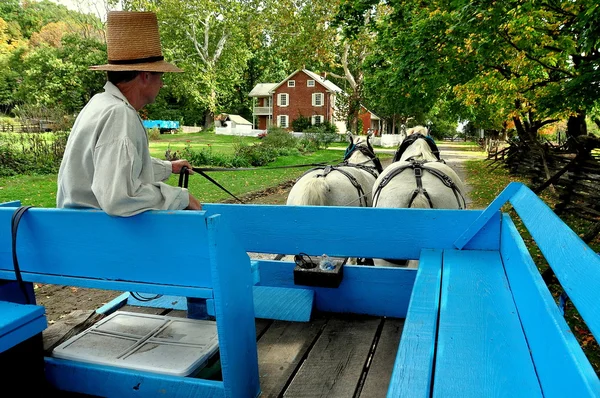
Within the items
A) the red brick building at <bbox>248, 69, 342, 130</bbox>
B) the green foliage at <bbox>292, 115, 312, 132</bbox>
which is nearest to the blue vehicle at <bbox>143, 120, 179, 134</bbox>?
the red brick building at <bbox>248, 69, 342, 130</bbox>

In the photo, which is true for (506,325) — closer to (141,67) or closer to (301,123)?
(141,67)

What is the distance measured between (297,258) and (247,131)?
187ft

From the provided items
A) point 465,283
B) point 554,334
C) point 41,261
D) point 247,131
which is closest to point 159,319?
point 41,261

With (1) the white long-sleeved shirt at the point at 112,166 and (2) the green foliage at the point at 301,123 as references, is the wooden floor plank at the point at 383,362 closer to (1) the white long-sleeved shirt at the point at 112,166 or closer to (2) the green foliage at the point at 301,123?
(1) the white long-sleeved shirt at the point at 112,166

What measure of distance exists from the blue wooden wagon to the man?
0.52 ft

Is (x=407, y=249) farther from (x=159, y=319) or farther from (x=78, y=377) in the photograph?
(x=78, y=377)

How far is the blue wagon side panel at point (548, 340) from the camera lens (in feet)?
3.80

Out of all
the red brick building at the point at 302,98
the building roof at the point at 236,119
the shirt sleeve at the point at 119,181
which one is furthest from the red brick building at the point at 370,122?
the shirt sleeve at the point at 119,181

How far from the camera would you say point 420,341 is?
195 centimetres

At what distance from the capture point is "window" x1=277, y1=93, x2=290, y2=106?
2377 inches

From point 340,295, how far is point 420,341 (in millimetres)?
1499

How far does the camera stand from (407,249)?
124 inches

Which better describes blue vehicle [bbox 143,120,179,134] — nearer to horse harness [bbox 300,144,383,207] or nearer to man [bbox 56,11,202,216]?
horse harness [bbox 300,144,383,207]

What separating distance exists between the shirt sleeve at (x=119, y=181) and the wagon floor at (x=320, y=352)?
1.14 meters
